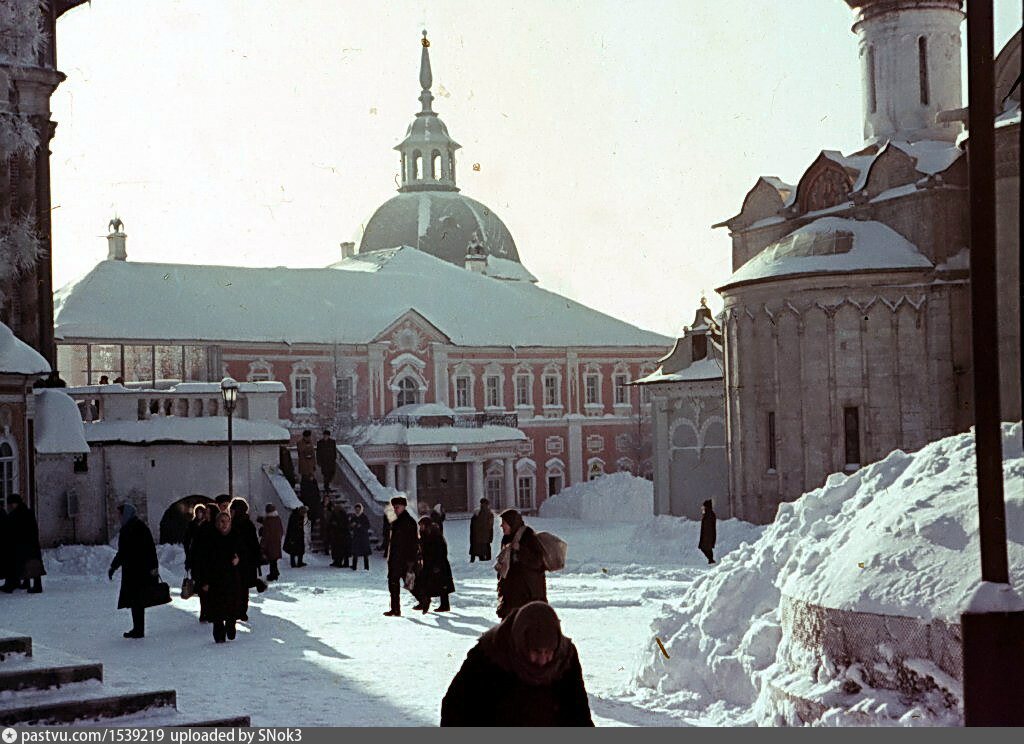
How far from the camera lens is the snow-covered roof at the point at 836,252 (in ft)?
106

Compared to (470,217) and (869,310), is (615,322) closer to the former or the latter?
(470,217)

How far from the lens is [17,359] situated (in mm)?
26625

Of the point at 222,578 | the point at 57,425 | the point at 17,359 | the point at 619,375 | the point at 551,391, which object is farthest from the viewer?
the point at 619,375

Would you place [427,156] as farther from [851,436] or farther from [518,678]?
[518,678]

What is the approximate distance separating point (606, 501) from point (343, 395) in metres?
10.3

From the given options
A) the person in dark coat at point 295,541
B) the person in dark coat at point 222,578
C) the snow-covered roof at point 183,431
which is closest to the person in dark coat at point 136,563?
the person in dark coat at point 222,578

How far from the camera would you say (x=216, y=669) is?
47.0 ft

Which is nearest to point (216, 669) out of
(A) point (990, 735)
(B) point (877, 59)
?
(A) point (990, 735)

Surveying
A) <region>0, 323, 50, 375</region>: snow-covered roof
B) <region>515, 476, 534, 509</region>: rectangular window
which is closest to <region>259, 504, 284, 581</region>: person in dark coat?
<region>0, 323, 50, 375</region>: snow-covered roof

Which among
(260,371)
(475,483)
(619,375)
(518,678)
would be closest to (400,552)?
(518,678)

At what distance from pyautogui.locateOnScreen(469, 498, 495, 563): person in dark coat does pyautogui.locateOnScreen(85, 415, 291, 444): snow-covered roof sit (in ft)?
17.5

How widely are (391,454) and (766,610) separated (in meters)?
40.2

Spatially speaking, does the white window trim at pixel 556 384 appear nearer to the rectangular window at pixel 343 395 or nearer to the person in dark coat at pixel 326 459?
the rectangular window at pixel 343 395

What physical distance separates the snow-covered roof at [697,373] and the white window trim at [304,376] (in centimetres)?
1618
